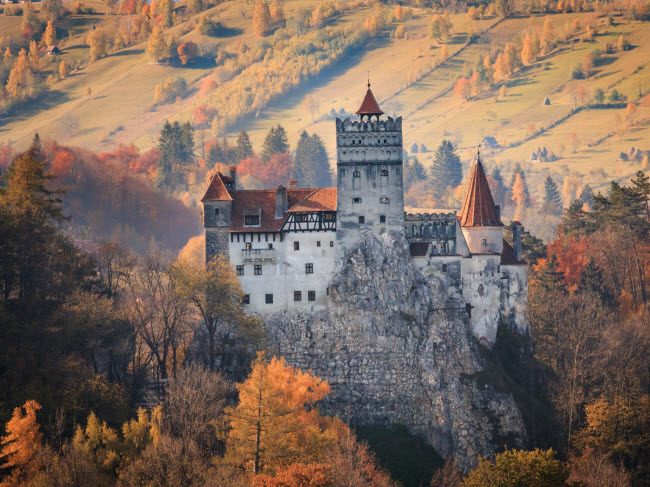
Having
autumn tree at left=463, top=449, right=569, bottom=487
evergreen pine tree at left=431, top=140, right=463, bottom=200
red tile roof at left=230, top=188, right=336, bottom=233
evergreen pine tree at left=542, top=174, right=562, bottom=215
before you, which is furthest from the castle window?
evergreen pine tree at left=542, top=174, right=562, bottom=215

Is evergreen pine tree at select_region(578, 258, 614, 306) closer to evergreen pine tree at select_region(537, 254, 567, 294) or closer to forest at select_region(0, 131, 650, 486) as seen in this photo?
evergreen pine tree at select_region(537, 254, 567, 294)

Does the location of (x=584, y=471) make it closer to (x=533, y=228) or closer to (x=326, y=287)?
(x=326, y=287)

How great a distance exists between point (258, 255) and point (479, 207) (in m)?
19.7

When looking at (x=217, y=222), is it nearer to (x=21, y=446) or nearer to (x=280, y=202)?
(x=280, y=202)

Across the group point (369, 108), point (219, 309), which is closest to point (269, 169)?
point (369, 108)

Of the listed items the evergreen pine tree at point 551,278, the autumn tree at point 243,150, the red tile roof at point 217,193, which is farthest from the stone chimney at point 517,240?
the autumn tree at point 243,150

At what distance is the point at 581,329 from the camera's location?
84.3 metres

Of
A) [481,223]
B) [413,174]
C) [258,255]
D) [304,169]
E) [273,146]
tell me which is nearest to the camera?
[258,255]

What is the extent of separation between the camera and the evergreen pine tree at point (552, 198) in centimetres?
18038

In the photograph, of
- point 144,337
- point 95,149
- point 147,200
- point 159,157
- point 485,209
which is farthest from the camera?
point 95,149

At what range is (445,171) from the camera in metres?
180

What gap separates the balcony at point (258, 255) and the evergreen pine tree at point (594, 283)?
3854 cm

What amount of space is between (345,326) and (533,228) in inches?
3646

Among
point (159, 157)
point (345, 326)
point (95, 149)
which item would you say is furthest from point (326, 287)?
point (95, 149)
